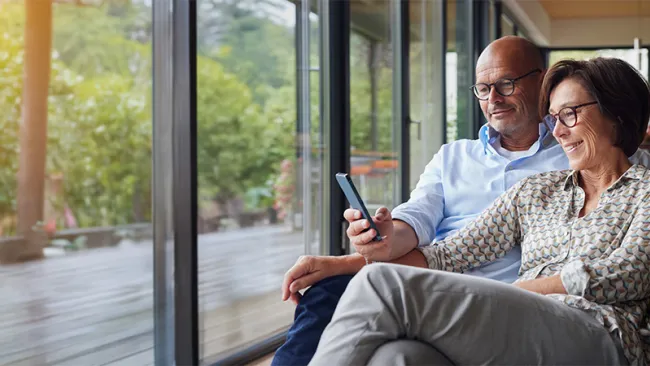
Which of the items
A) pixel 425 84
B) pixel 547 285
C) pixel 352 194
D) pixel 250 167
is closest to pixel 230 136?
pixel 250 167

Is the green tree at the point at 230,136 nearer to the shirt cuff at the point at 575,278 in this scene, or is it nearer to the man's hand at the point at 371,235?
the man's hand at the point at 371,235

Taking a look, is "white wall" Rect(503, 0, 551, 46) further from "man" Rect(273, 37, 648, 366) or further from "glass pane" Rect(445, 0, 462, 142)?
"man" Rect(273, 37, 648, 366)

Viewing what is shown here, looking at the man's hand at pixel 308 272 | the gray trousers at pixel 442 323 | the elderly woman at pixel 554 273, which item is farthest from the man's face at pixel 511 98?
the gray trousers at pixel 442 323

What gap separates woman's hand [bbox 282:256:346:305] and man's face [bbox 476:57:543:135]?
884 mm

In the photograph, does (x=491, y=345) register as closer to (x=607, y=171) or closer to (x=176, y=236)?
(x=607, y=171)

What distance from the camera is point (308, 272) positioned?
1.77m

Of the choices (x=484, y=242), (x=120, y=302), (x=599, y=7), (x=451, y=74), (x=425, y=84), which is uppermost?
(x=599, y=7)

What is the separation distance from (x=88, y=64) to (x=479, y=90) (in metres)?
1.25

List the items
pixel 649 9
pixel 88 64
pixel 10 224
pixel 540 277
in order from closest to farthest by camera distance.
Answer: pixel 540 277 < pixel 10 224 < pixel 88 64 < pixel 649 9

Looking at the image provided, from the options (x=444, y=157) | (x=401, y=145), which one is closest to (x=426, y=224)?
(x=444, y=157)

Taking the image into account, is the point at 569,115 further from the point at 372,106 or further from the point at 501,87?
the point at 372,106

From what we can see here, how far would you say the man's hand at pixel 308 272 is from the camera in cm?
176

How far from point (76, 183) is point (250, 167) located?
3.33ft

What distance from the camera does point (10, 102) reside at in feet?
7.02
